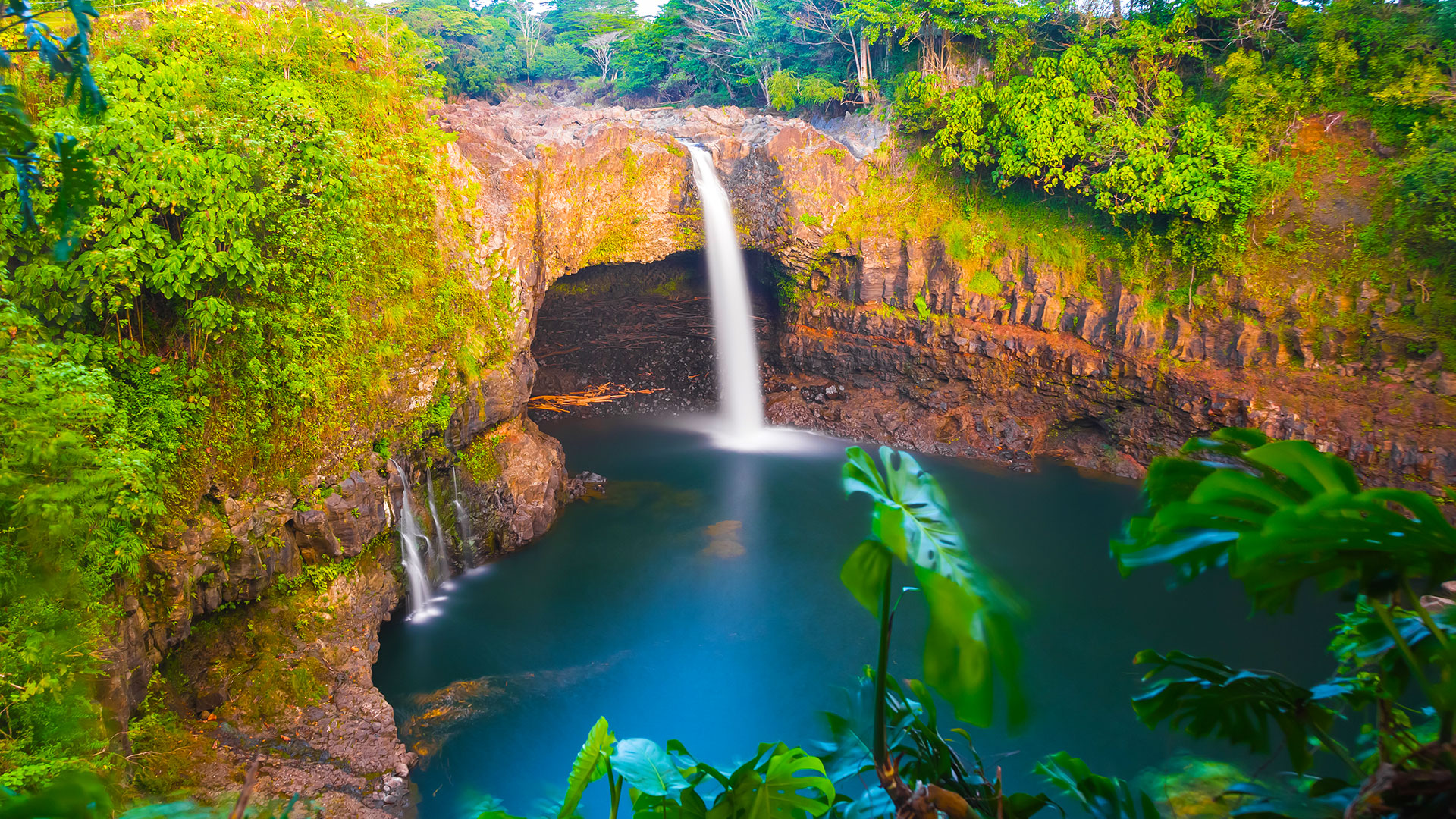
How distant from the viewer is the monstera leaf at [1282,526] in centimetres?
119

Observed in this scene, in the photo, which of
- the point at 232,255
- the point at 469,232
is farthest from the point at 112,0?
the point at 469,232

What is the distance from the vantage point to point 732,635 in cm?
766

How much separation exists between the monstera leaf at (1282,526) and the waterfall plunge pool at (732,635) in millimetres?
3523

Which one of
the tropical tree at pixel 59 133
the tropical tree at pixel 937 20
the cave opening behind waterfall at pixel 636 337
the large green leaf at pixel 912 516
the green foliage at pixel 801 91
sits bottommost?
the cave opening behind waterfall at pixel 636 337

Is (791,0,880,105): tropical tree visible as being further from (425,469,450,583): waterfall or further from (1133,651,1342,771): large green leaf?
(1133,651,1342,771): large green leaf

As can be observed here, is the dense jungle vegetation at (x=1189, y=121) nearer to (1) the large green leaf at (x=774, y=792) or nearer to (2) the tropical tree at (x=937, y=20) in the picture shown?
(2) the tropical tree at (x=937, y=20)

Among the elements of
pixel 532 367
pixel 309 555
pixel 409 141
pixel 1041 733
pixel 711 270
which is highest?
pixel 409 141

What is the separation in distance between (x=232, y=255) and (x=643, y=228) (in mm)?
7812

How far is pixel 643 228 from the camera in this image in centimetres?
1241

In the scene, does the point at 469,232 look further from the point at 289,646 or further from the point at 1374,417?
the point at 1374,417

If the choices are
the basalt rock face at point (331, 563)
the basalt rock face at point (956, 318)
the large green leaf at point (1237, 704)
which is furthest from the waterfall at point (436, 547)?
the large green leaf at point (1237, 704)

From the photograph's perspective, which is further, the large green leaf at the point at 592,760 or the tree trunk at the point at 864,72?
the tree trunk at the point at 864,72

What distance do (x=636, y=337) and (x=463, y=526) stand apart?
7114mm

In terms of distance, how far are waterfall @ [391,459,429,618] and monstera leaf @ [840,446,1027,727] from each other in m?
7.10
